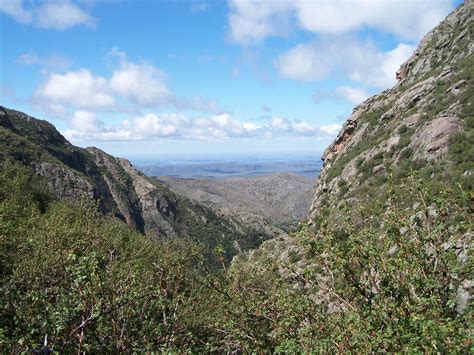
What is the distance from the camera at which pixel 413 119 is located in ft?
212

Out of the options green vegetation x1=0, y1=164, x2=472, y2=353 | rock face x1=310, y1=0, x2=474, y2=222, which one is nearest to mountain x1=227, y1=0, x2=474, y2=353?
green vegetation x1=0, y1=164, x2=472, y2=353

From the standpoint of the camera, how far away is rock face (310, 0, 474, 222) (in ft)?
180

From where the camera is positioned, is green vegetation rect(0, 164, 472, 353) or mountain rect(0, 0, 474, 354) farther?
mountain rect(0, 0, 474, 354)

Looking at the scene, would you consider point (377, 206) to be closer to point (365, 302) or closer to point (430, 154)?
point (365, 302)

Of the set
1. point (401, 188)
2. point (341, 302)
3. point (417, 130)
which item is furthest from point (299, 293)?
point (417, 130)

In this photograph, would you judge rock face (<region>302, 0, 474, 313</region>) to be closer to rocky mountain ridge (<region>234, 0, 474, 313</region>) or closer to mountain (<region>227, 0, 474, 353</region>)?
rocky mountain ridge (<region>234, 0, 474, 313</region>)

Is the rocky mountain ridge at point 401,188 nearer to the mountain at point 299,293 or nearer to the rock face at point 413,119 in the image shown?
the mountain at point 299,293

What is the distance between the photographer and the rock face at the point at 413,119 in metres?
54.8

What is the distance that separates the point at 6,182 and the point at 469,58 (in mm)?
79574

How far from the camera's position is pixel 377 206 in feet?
34.7

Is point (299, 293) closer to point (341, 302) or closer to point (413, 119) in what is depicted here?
point (341, 302)

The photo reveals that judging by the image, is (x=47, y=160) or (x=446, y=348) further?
(x=47, y=160)

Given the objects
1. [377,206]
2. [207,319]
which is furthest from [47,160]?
[377,206]

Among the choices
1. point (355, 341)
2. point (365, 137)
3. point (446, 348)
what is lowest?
point (355, 341)
